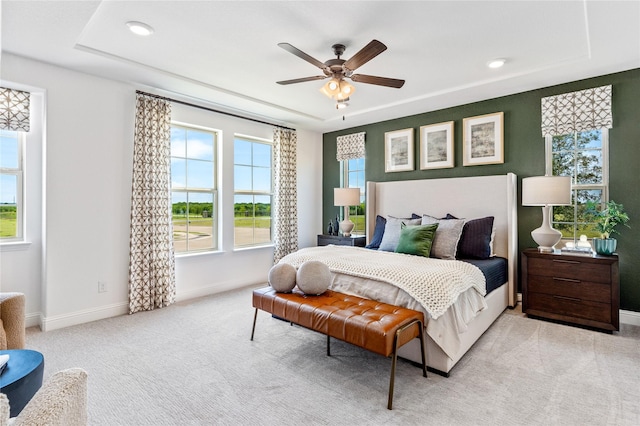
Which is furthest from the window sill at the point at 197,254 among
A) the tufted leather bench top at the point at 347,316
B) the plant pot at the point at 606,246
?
the plant pot at the point at 606,246

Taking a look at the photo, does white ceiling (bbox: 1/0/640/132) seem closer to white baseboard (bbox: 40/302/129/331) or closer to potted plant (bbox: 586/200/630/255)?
potted plant (bbox: 586/200/630/255)

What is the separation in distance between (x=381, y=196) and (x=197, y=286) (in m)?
3.01

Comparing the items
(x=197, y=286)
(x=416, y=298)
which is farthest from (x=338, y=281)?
(x=197, y=286)

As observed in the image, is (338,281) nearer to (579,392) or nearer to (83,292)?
(579,392)

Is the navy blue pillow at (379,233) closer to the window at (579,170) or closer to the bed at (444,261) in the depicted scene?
the bed at (444,261)

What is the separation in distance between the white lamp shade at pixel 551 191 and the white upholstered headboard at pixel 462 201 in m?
0.38

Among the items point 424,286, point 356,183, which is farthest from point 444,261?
point 356,183

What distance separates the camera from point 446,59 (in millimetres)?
3311

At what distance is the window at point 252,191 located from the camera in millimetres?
5113

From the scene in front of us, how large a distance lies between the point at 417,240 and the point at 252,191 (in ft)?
9.06

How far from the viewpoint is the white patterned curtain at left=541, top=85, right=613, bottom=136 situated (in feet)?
11.7

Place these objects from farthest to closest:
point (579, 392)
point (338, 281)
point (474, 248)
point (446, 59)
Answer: point (474, 248), point (446, 59), point (338, 281), point (579, 392)

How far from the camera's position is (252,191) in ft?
17.4

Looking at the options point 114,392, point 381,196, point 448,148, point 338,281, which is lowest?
point 114,392
